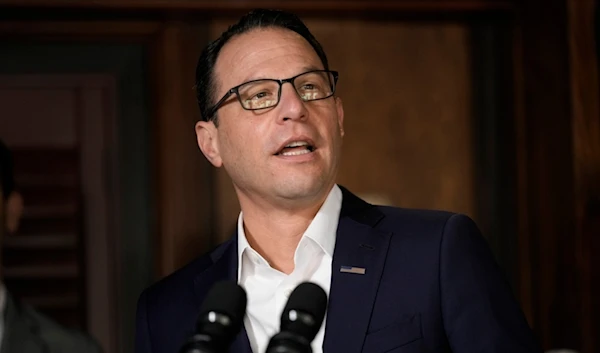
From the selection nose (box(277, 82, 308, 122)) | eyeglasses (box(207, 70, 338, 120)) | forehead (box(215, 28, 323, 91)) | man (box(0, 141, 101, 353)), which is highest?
forehead (box(215, 28, 323, 91))

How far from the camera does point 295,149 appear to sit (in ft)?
6.07

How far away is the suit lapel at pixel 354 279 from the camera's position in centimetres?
179

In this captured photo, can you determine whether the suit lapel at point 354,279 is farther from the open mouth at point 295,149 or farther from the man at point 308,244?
the open mouth at point 295,149

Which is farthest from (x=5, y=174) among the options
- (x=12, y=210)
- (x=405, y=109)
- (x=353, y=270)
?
(x=405, y=109)

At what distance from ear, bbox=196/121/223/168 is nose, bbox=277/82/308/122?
0.73ft

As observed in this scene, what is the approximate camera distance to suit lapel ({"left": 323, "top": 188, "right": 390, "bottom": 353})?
1792 mm

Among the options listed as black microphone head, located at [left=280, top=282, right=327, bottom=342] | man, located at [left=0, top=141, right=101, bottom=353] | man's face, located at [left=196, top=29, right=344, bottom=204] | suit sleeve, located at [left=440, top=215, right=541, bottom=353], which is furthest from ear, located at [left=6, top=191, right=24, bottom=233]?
black microphone head, located at [left=280, top=282, right=327, bottom=342]

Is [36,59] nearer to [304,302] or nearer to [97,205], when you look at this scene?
[97,205]

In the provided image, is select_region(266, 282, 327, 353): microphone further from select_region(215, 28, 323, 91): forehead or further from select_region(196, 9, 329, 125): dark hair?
select_region(196, 9, 329, 125): dark hair

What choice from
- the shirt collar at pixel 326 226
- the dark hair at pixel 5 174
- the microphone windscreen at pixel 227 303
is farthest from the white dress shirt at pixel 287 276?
the dark hair at pixel 5 174

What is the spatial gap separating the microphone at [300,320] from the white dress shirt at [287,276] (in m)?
→ 0.45

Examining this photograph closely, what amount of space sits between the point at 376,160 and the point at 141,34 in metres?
0.82

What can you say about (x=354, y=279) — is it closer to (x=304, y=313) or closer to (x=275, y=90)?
(x=275, y=90)

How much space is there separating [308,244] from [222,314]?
55 cm
